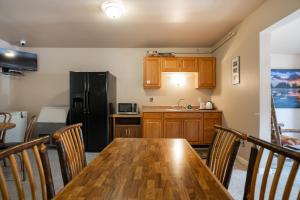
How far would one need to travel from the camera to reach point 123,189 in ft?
3.05

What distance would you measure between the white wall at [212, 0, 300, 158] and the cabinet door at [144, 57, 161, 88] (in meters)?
1.42

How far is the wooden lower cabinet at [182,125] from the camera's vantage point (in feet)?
14.5

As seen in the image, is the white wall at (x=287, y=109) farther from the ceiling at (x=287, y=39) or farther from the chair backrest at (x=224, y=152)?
the chair backrest at (x=224, y=152)

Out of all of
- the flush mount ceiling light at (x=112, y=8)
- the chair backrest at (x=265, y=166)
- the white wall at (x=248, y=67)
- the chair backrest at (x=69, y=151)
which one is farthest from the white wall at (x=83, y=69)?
the chair backrest at (x=265, y=166)

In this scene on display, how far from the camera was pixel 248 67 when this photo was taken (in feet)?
10.8

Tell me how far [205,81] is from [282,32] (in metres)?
1.72

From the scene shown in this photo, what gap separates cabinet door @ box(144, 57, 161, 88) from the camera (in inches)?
189

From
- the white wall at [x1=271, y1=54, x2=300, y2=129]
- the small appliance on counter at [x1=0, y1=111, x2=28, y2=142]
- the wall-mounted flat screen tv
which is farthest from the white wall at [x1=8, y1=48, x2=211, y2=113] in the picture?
the white wall at [x1=271, y1=54, x2=300, y2=129]

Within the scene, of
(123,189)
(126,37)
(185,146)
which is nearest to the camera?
(123,189)

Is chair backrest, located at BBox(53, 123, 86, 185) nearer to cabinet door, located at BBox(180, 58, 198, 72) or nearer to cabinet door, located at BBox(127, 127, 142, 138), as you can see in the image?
cabinet door, located at BBox(127, 127, 142, 138)

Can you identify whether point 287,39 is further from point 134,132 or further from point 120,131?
point 120,131

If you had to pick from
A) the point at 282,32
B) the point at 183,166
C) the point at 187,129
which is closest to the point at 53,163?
the point at 187,129

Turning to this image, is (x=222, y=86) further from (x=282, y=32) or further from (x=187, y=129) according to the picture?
(x=282, y=32)

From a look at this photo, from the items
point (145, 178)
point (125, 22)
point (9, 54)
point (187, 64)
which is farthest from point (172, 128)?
point (9, 54)
